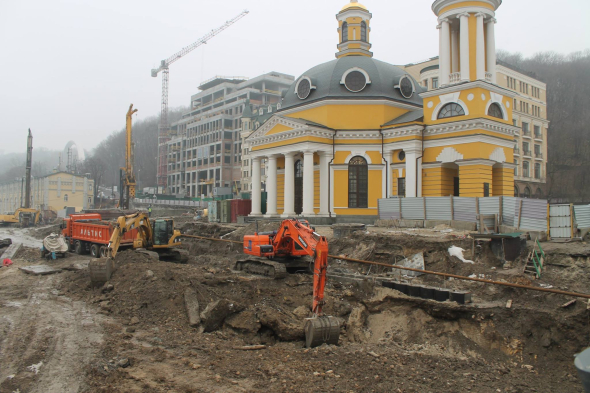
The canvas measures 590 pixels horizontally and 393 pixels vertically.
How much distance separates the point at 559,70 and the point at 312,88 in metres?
53.7

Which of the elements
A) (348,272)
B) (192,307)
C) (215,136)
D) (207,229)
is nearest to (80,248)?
(207,229)

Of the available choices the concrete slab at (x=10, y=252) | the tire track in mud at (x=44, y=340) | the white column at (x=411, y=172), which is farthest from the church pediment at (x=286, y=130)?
the tire track in mud at (x=44, y=340)

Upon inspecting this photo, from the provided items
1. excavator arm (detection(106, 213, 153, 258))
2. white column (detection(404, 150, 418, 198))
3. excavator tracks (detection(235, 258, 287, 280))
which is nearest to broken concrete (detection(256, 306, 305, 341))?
excavator tracks (detection(235, 258, 287, 280))

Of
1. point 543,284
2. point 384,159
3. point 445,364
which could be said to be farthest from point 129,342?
point 384,159

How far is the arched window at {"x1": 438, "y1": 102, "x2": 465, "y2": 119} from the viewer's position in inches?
998

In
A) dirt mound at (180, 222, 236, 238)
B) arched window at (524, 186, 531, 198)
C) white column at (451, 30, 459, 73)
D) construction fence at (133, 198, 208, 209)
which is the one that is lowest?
dirt mound at (180, 222, 236, 238)

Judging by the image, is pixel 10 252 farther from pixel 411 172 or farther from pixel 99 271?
pixel 411 172

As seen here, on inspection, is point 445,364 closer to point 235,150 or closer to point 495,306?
point 495,306

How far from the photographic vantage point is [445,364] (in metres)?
8.50

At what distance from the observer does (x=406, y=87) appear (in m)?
30.7

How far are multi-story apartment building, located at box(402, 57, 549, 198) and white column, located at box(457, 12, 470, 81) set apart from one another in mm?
25362

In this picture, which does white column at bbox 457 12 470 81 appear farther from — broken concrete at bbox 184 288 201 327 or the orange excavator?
broken concrete at bbox 184 288 201 327

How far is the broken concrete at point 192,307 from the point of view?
10244 millimetres

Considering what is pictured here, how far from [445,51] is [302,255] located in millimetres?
19102
